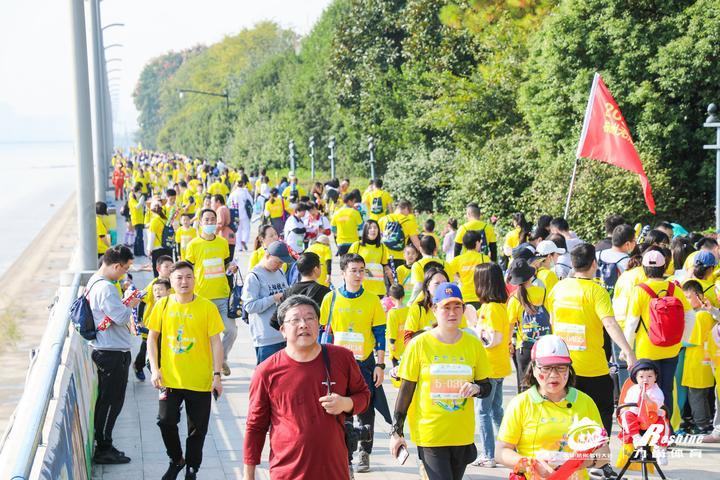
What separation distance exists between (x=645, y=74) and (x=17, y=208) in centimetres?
5887

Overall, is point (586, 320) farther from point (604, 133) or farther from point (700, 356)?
point (604, 133)

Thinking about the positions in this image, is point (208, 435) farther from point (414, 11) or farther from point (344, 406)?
point (414, 11)

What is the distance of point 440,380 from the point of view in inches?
258

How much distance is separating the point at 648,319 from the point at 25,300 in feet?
68.1

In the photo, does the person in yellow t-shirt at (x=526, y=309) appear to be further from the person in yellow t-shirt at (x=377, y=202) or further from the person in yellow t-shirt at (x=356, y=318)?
the person in yellow t-shirt at (x=377, y=202)

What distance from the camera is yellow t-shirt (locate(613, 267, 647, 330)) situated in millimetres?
9062

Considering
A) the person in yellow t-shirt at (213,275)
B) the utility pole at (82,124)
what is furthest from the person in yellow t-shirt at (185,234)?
the person in yellow t-shirt at (213,275)

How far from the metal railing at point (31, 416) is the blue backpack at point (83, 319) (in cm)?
42

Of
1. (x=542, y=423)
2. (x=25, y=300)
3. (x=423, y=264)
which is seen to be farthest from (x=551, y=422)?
(x=25, y=300)

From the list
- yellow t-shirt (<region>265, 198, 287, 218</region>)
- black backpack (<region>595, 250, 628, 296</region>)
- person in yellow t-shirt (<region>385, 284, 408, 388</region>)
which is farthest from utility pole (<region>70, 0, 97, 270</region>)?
yellow t-shirt (<region>265, 198, 287, 218</region>)

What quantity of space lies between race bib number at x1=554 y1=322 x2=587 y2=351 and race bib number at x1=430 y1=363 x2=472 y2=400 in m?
1.78

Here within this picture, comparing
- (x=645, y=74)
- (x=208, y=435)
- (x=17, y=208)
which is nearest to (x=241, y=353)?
(x=208, y=435)

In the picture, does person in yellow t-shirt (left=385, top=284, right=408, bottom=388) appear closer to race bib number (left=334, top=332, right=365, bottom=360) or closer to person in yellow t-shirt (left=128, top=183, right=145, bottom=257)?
race bib number (left=334, top=332, right=365, bottom=360)

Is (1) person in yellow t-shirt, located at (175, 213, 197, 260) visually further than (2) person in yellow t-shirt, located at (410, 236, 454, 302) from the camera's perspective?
Yes
